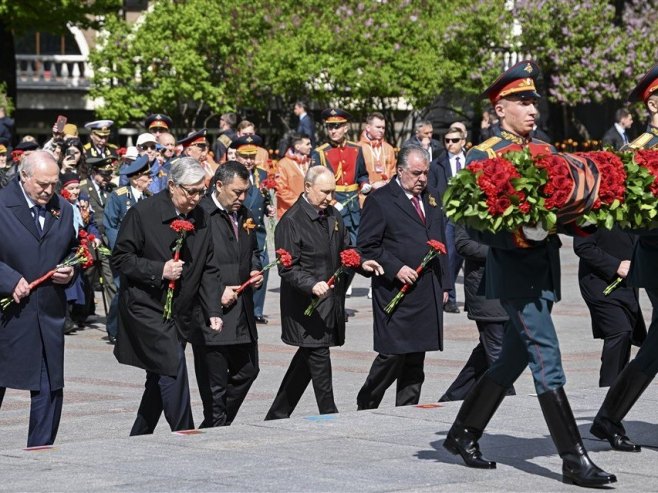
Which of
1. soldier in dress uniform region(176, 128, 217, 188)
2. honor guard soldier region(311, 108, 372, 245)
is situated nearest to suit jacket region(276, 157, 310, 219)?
honor guard soldier region(311, 108, 372, 245)

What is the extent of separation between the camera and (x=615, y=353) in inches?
454

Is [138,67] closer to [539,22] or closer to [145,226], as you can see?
[539,22]

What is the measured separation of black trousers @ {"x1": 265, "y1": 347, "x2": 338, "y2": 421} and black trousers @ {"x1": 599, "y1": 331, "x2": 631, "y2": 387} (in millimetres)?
1996

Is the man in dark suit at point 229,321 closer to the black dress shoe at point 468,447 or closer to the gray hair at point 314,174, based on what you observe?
the gray hair at point 314,174

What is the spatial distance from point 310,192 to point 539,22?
91.0ft

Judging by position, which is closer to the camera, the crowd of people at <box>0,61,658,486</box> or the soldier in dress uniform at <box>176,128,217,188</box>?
the crowd of people at <box>0,61,658,486</box>

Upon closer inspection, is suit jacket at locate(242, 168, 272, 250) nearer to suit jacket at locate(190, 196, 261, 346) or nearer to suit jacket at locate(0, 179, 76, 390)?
suit jacket at locate(190, 196, 261, 346)

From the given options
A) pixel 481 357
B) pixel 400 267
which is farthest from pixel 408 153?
pixel 481 357

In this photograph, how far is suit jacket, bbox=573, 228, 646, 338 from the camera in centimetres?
1145

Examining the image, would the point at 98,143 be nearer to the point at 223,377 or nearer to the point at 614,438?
the point at 223,377

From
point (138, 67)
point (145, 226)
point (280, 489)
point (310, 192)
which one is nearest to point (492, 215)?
point (280, 489)

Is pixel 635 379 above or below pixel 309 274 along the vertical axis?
below

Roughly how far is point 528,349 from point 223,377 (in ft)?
10.6

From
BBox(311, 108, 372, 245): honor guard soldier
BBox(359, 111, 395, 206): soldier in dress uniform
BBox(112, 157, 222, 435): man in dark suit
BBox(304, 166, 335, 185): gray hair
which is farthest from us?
BBox(359, 111, 395, 206): soldier in dress uniform
